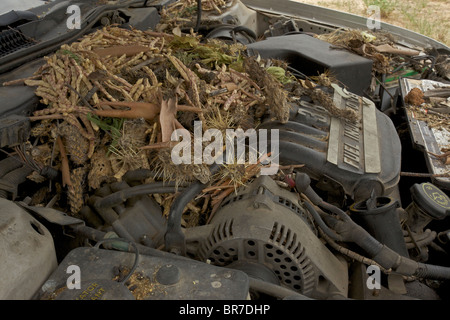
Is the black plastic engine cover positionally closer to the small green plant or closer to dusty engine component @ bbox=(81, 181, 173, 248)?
dusty engine component @ bbox=(81, 181, 173, 248)

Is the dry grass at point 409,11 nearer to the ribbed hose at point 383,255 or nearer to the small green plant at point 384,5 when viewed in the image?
the small green plant at point 384,5

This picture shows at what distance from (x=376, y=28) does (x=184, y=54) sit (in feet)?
8.47

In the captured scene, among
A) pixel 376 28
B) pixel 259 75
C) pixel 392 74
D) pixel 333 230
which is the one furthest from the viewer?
pixel 376 28

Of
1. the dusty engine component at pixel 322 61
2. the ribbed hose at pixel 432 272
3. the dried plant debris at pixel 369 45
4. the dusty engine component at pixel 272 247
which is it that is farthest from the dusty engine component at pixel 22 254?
the dried plant debris at pixel 369 45

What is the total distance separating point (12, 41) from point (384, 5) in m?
9.40

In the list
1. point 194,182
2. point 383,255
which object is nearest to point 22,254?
point 194,182

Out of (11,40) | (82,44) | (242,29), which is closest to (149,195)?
(82,44)

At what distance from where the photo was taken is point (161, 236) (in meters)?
1.97

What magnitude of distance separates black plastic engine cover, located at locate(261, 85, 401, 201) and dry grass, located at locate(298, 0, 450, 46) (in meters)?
7.25

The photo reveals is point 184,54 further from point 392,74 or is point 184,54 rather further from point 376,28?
point 376,28

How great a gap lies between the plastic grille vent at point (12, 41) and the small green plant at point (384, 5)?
880 centimetres

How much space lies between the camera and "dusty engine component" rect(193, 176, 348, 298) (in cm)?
166

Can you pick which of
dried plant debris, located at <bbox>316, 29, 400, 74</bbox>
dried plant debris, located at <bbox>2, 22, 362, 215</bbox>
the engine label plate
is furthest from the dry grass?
dried plant debris, located at <bbox>2, 22, 362, 215</bbox>

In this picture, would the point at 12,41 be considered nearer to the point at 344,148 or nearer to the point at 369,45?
the point at 344,148
